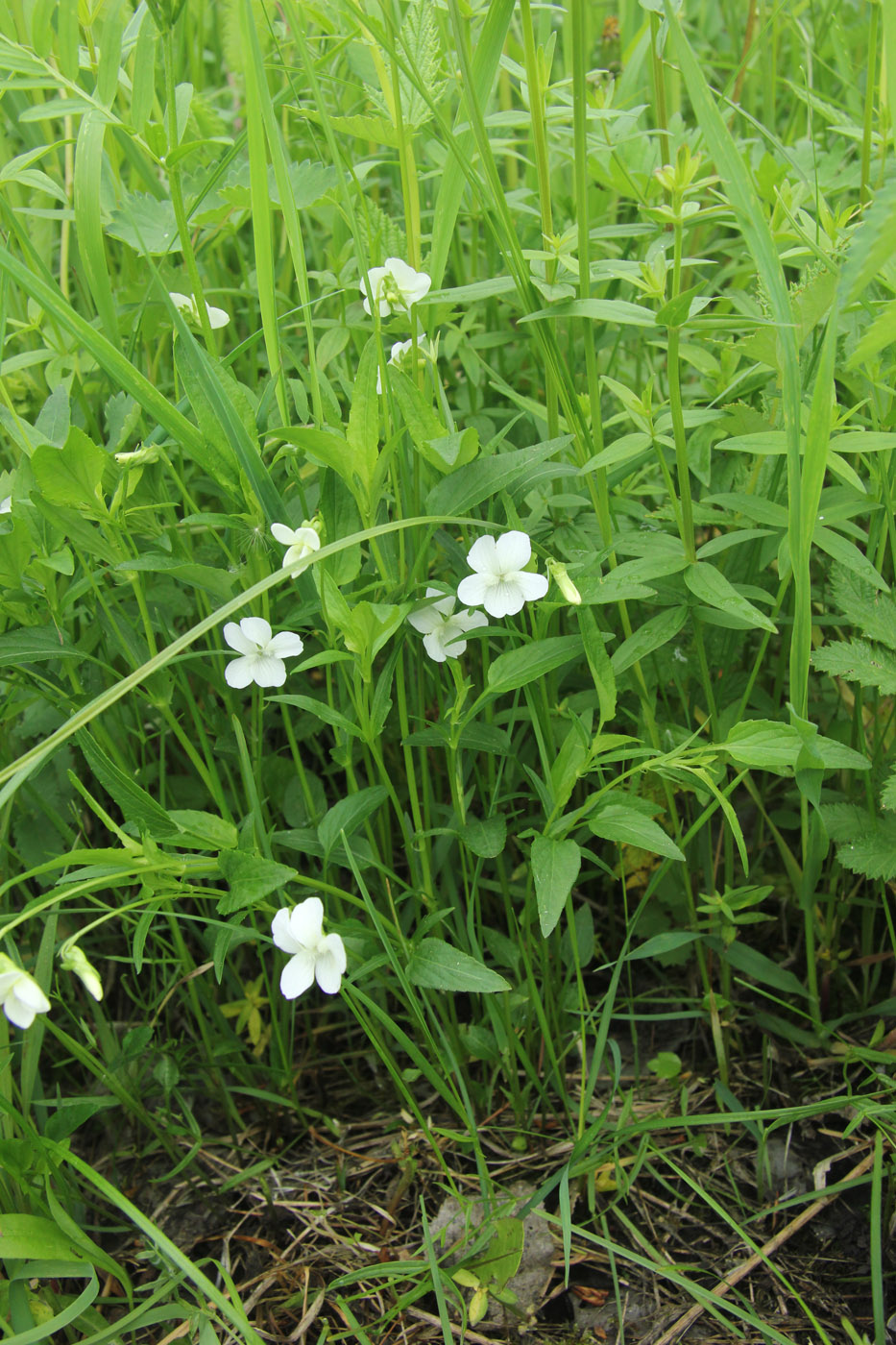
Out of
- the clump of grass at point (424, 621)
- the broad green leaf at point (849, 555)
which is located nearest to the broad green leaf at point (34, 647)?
the clump of grass at point (424, 621)

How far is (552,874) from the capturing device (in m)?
0.85

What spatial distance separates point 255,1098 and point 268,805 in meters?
0.36

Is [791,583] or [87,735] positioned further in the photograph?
[791,583]

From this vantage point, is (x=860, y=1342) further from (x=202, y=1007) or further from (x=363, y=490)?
(x=363, y=490)

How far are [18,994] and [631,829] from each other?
504mm

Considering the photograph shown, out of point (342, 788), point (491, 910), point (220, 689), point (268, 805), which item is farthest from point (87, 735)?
point (491, 910)

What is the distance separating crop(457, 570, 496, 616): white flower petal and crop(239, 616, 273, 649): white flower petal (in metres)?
0.19

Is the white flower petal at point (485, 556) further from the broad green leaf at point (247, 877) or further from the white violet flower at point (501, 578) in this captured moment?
the broad green leaf at point (247, 877)

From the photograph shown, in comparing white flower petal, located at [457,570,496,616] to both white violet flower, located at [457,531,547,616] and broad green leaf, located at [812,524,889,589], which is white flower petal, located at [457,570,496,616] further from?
broad green leaf, located at [812,524,889,589]

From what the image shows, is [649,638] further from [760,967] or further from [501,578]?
[760,967]

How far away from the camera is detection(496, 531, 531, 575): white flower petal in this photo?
33.6 inches

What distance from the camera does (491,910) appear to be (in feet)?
4.19

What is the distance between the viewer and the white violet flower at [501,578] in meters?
0.85

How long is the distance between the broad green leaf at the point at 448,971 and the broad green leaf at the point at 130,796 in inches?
10.1
